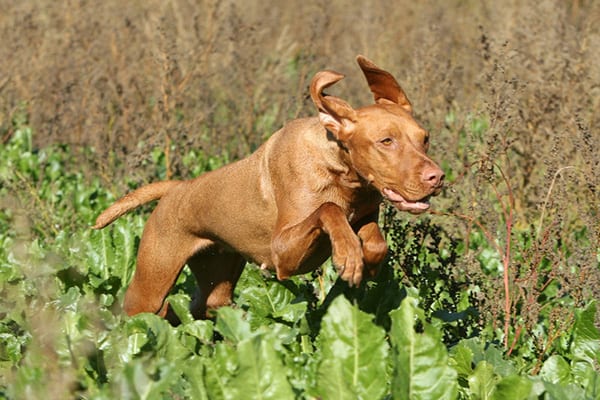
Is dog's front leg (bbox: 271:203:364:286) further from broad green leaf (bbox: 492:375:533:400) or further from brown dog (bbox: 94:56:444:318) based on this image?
broad green leaf (bbox: 492:375:533:400)

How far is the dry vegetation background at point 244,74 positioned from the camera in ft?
27.9

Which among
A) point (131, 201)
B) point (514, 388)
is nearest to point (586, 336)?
point (514, 388)

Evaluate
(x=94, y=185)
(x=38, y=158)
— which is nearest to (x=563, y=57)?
(x=94, y=185)

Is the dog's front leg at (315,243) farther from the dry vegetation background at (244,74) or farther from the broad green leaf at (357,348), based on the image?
the dry vegetation background at (244,74)

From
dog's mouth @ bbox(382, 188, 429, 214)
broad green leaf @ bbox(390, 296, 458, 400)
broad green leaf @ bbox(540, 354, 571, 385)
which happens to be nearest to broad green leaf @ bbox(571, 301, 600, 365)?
broad green leaf @ bbox(540, 354, 571, 385)

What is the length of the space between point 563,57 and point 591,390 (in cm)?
499

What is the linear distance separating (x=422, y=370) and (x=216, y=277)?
2.58 m

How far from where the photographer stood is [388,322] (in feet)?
16.7

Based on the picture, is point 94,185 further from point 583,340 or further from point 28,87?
point 583,340

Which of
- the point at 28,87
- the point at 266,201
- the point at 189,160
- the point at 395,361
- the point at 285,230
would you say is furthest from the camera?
the point at 28,87

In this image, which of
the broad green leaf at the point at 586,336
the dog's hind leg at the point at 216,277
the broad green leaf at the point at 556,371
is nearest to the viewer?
the broad green leaf at the point at 556,371

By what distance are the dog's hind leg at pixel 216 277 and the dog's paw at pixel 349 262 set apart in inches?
82.5

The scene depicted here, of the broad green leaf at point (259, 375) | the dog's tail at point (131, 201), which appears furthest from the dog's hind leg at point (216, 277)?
the broad green leaf at point (259, 375)

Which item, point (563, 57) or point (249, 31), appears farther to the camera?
point (249, 31)
